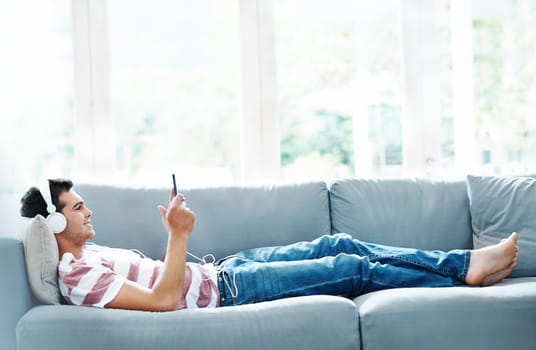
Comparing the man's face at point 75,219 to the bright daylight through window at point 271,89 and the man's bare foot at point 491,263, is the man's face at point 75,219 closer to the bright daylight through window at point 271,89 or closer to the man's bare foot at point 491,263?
the bright daylight through window at point 271,89

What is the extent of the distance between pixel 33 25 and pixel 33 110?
1.28ft

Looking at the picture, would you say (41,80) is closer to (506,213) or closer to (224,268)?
(224,268)

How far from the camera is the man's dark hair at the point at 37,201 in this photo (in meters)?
2.12

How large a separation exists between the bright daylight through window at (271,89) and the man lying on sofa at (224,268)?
2.87 feet

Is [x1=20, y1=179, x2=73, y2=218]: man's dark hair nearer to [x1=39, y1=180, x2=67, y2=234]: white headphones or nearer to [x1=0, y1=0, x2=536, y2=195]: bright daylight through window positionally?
[x1=39, y1=180, x2=67, y2=234]: white headphones

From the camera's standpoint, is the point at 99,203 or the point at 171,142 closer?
the point at 99,203

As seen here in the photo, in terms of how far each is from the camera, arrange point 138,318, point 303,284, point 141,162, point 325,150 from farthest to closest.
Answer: point 325,150, point 141,162, point 303,284, point 138,318

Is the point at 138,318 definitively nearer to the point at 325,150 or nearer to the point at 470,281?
the point at 470,281

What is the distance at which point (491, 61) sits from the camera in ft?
11.8

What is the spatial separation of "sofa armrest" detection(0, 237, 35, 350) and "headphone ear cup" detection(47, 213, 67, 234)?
0.14 meters

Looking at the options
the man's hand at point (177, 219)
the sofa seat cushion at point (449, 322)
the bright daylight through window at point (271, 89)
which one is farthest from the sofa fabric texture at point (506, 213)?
the man's hand at point (177, 219)

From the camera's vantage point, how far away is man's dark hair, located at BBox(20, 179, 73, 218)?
2119mm

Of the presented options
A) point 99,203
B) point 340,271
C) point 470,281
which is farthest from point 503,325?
point 99,203

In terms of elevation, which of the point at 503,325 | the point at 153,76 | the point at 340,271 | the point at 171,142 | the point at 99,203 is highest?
the point at 153,76
